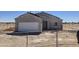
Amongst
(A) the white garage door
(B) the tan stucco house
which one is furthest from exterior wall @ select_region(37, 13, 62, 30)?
(A) the white garage door

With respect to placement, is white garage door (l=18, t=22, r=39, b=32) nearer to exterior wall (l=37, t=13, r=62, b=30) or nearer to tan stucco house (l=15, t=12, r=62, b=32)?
tan stucco house (l=15, t=12, r=62, b=32)

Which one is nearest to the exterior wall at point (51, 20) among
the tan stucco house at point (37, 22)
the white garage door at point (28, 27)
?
the tan stucco house at point (37, 22)

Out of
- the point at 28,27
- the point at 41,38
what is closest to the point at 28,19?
the point at 28,27

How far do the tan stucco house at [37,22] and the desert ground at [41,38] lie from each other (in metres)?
0.06

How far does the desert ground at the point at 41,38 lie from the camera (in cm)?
246

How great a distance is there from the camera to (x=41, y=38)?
247cm

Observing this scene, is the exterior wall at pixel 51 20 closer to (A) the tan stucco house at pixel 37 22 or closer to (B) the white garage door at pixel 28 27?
(A) the tan stucco house at pixel 37 22

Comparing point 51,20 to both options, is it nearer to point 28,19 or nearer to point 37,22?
point 37,22

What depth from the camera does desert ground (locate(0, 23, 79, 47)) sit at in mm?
2459

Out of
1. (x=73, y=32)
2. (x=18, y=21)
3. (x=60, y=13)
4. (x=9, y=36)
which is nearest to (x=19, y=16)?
(x=18, y=21)

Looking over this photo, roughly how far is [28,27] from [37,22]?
0.12m
